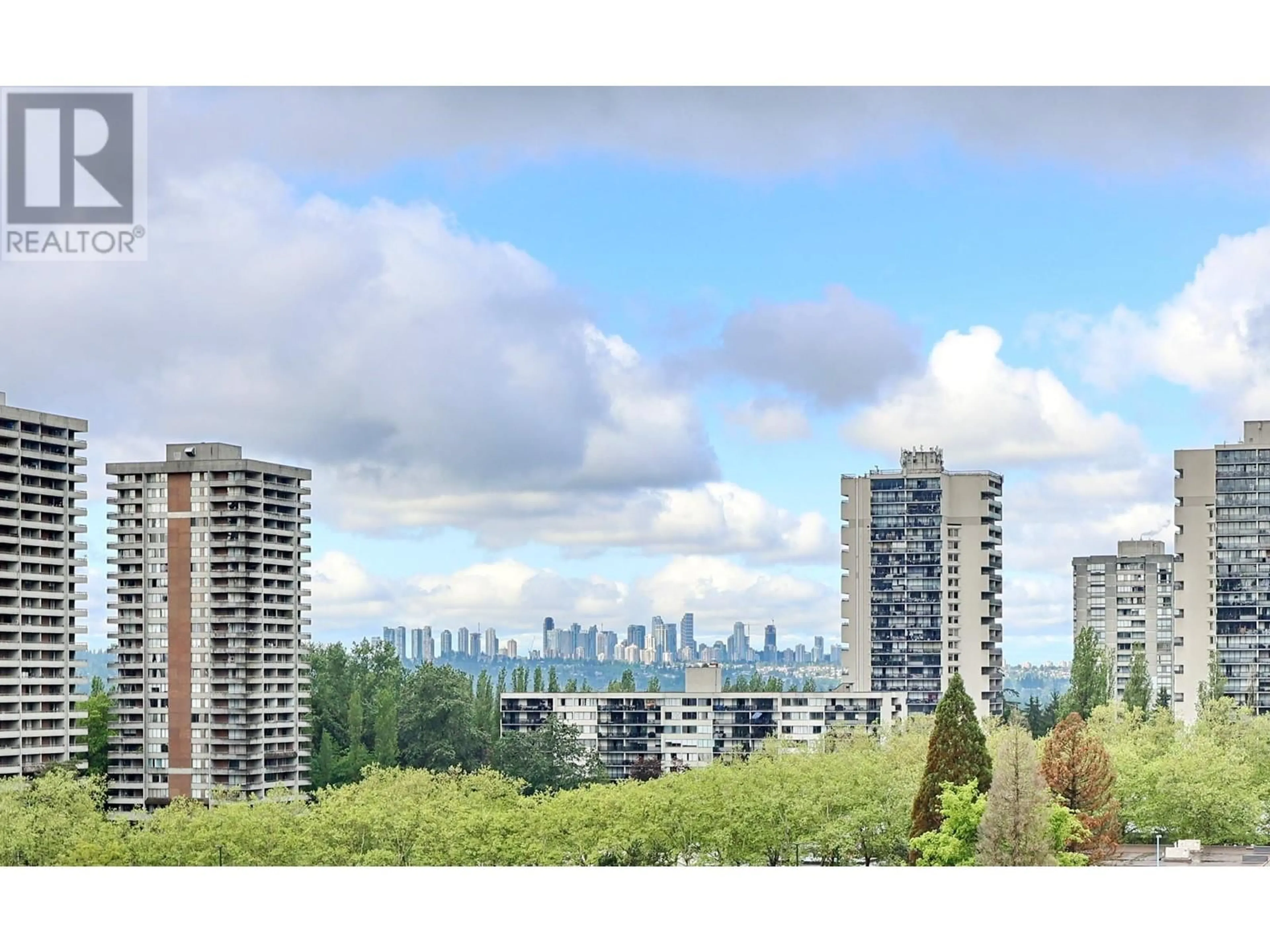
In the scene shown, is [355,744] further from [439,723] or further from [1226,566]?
[1226,566]

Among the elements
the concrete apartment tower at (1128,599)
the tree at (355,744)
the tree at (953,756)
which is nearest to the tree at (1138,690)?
the tree at (953,756)

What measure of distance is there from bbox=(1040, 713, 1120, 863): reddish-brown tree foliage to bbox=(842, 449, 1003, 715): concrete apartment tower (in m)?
12.4

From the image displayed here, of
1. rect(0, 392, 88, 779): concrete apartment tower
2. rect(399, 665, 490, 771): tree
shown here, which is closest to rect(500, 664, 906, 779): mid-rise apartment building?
rect(399, 665, 490, 771): tree

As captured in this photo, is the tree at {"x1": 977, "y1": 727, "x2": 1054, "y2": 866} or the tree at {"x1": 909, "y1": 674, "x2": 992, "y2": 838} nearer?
the tree at {"x1": 977, "y1": 727, "x2": 1054, "y2": 866}

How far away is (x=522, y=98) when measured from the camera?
65.3 feet

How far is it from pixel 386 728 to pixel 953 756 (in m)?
11.0

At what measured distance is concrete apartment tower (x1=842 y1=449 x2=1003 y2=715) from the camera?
26047 millimetres

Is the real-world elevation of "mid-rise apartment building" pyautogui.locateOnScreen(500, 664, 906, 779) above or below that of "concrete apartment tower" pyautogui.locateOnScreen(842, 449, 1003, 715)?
below

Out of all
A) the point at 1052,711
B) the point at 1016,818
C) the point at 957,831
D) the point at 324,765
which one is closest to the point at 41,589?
the point at 324,765

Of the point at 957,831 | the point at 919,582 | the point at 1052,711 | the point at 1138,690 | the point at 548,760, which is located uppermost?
the point at 919,582

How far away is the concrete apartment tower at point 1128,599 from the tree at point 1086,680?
1009 centimetres

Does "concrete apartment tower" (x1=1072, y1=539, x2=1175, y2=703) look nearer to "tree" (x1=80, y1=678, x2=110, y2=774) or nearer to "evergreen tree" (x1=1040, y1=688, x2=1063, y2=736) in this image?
"evergreen tree" (x1=1040, y1=688, x2=1063, y2=736)

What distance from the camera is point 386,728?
2148 cm
